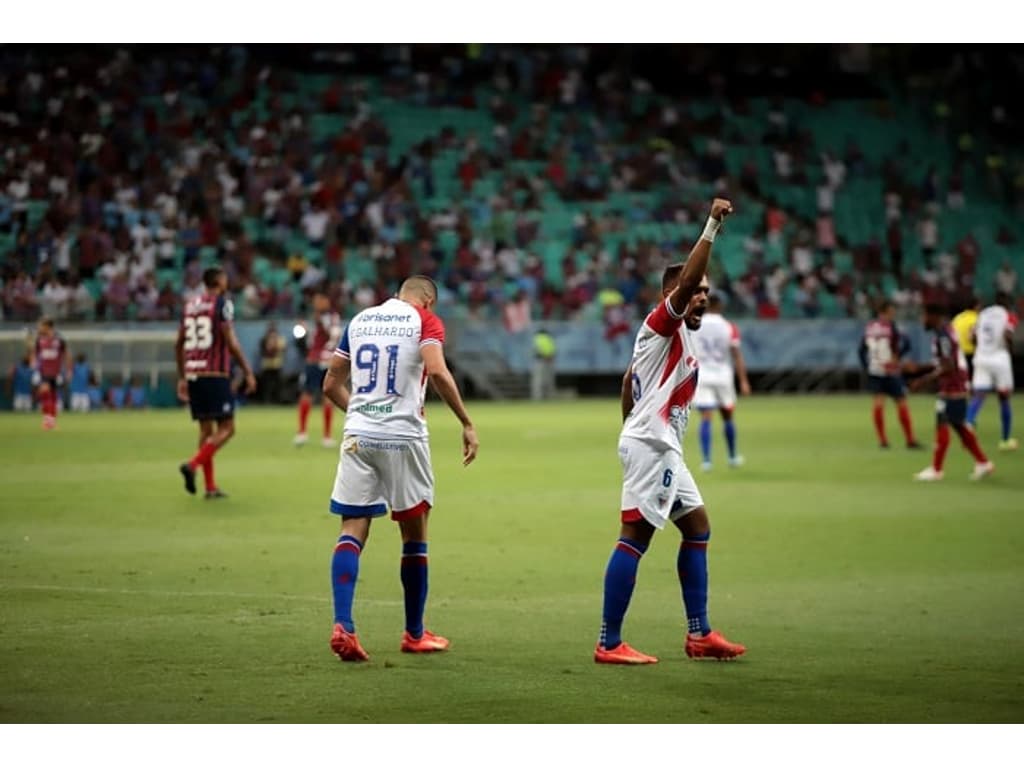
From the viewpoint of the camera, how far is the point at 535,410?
3631cm

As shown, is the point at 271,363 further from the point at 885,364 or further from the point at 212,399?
the point at 212,399

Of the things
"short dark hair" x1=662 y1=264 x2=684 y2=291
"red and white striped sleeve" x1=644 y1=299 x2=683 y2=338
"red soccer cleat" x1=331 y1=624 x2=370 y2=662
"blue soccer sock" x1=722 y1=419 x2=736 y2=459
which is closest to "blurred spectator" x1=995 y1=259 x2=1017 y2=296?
"blue soccer sock" x1=722 y1=419 x2=736 y2=459

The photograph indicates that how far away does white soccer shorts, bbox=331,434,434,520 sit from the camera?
905 centimetres

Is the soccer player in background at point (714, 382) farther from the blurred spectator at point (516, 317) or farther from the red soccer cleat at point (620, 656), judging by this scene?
the blurred spectator at point (516, 317)

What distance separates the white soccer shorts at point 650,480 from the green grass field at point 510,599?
32.1 inches

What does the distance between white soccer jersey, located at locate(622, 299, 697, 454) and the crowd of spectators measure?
3125cm

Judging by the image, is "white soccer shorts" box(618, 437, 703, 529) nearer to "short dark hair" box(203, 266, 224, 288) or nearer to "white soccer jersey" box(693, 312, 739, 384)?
"short dark hair" box(203, 266, 224, 288)

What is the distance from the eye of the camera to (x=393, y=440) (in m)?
9.05

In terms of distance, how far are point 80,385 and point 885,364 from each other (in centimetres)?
1980

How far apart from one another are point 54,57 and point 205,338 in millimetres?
28389

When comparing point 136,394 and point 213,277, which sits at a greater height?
point 213,277

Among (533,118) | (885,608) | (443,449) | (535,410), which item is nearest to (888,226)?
(533,118)

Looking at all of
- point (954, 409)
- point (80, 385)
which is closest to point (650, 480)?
point (954, 409)

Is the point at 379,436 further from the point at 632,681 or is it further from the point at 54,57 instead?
the point at 54,57
